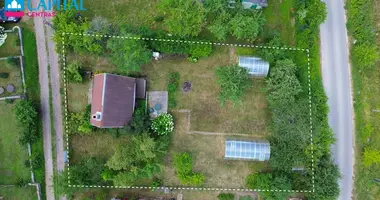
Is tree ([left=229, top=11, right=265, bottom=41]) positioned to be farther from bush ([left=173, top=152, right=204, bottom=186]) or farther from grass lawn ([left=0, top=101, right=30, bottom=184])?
grass lawn ([left=0, top=101, right=30, bottom=184])

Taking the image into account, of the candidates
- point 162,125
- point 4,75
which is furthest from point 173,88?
point 4,75

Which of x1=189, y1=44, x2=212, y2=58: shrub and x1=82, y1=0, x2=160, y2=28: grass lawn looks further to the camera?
x1=82, y1=0, x2=160, y2=28: grass lawn

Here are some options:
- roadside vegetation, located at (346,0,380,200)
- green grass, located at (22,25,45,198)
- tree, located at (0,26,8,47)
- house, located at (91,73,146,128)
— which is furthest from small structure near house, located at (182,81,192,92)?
tree, located at (0,26,8,47)

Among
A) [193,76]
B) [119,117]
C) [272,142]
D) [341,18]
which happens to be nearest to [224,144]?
[272,142]

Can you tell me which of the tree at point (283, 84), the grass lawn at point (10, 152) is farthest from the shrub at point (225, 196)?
the grass lawn at point (10, 152)

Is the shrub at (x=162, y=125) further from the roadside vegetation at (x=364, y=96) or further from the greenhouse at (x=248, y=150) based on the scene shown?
the roadside vegetation at (x=364, y=96)
